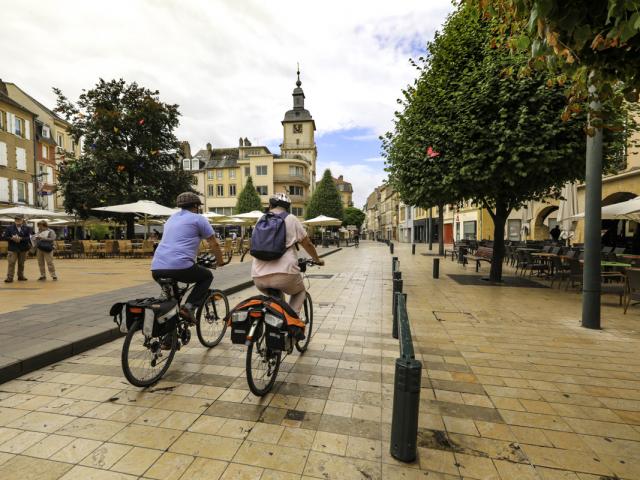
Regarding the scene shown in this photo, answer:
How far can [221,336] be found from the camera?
4973mm

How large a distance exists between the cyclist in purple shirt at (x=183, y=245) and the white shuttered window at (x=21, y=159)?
3780 cm

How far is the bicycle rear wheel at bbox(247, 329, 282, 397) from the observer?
3.22 meters

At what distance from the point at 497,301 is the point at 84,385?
7947 millimetres

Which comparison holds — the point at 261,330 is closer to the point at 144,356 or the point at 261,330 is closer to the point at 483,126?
the point at 144,356

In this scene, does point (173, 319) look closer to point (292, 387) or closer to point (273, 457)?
point (292, 387)

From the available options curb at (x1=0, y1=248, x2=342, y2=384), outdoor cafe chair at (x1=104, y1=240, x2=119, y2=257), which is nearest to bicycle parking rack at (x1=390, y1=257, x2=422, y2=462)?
curb at (x1=0, y1=248, x2=342, y2=384)

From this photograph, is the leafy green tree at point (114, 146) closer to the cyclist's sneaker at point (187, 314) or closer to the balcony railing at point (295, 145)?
the cyclist's sneaker at point (187, 314)

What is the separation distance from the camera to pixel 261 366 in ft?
11.2

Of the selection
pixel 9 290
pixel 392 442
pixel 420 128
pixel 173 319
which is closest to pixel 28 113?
pixel 9 290

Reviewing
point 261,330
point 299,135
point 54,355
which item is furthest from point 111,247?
point 299,135

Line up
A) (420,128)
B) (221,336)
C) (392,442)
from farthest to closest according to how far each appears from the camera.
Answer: (420,128) < (221,336) < (392,442)

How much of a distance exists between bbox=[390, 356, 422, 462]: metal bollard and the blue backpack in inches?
64.3

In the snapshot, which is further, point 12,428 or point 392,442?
point 12,428

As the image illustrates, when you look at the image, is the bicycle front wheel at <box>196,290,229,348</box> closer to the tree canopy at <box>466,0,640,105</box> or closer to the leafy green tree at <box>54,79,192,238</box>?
the tree canopy at <box>466,0,640,105</box>
